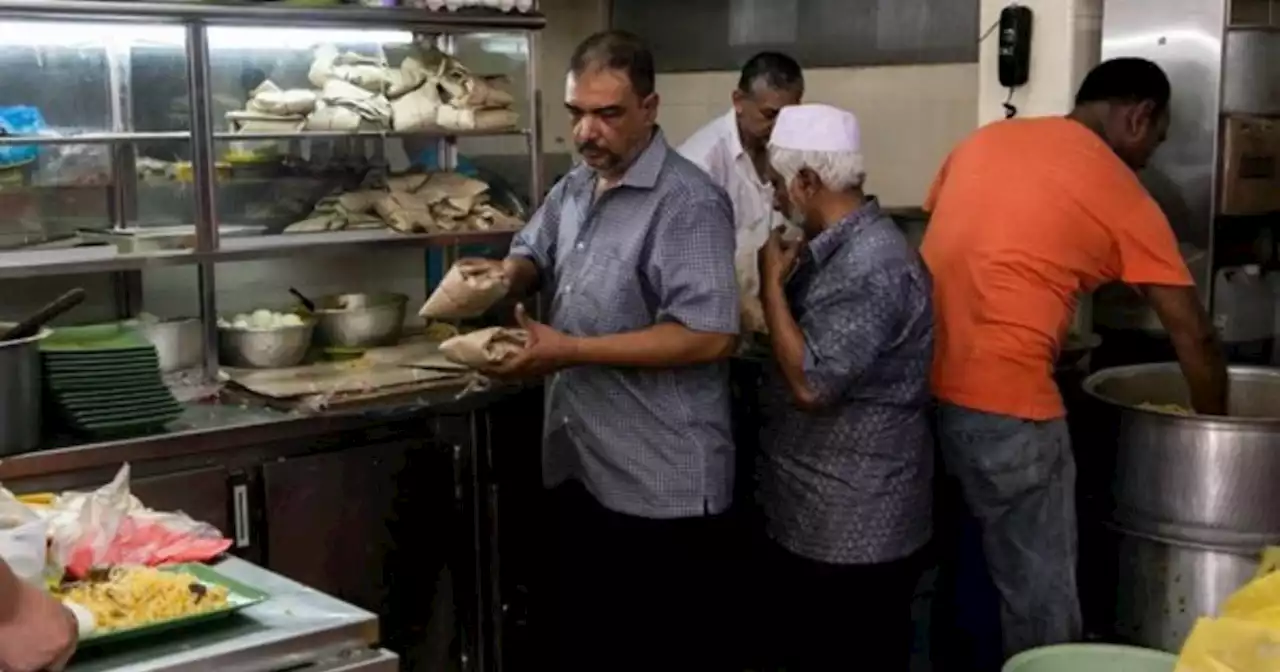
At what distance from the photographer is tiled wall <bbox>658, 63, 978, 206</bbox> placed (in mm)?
4684

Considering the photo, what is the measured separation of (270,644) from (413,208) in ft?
6.62

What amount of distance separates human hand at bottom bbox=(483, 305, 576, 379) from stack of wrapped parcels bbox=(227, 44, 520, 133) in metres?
1.04

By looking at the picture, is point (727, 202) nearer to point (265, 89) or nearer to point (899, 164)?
point (265, 89)

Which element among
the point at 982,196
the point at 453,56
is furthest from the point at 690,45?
the point at 982,196

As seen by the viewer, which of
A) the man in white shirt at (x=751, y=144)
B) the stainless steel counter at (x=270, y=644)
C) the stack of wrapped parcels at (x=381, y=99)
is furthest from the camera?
the man in white shirt at (x=751, y=144)

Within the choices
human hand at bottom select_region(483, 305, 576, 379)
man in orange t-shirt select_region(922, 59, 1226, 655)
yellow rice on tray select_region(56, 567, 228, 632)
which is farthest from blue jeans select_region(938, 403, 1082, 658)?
yellow rice on tray select_region(56, 567, 228, 632)

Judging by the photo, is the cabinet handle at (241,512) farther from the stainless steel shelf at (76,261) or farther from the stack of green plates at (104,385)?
the stainless steel shelf at (76,261)

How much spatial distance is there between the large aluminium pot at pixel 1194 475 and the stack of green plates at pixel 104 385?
2098mm

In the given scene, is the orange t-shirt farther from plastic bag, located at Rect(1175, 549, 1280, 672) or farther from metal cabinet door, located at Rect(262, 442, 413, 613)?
metal cabinet door, located at Rect(262, 442, 413, 613)

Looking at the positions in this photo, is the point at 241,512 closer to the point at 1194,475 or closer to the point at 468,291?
the point at 468,291

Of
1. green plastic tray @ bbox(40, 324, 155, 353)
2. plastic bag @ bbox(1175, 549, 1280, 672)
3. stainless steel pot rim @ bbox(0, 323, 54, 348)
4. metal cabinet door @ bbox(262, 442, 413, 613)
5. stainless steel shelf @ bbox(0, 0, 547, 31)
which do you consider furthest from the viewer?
metal cabinet door @ bbox(262, 442, 413, 613)

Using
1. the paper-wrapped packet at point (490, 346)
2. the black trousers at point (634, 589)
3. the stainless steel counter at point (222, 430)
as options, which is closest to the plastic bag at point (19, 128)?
the stainless steel counter at point (222, 430)

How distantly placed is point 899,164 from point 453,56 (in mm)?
1652

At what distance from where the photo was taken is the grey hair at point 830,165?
9.46 ft
